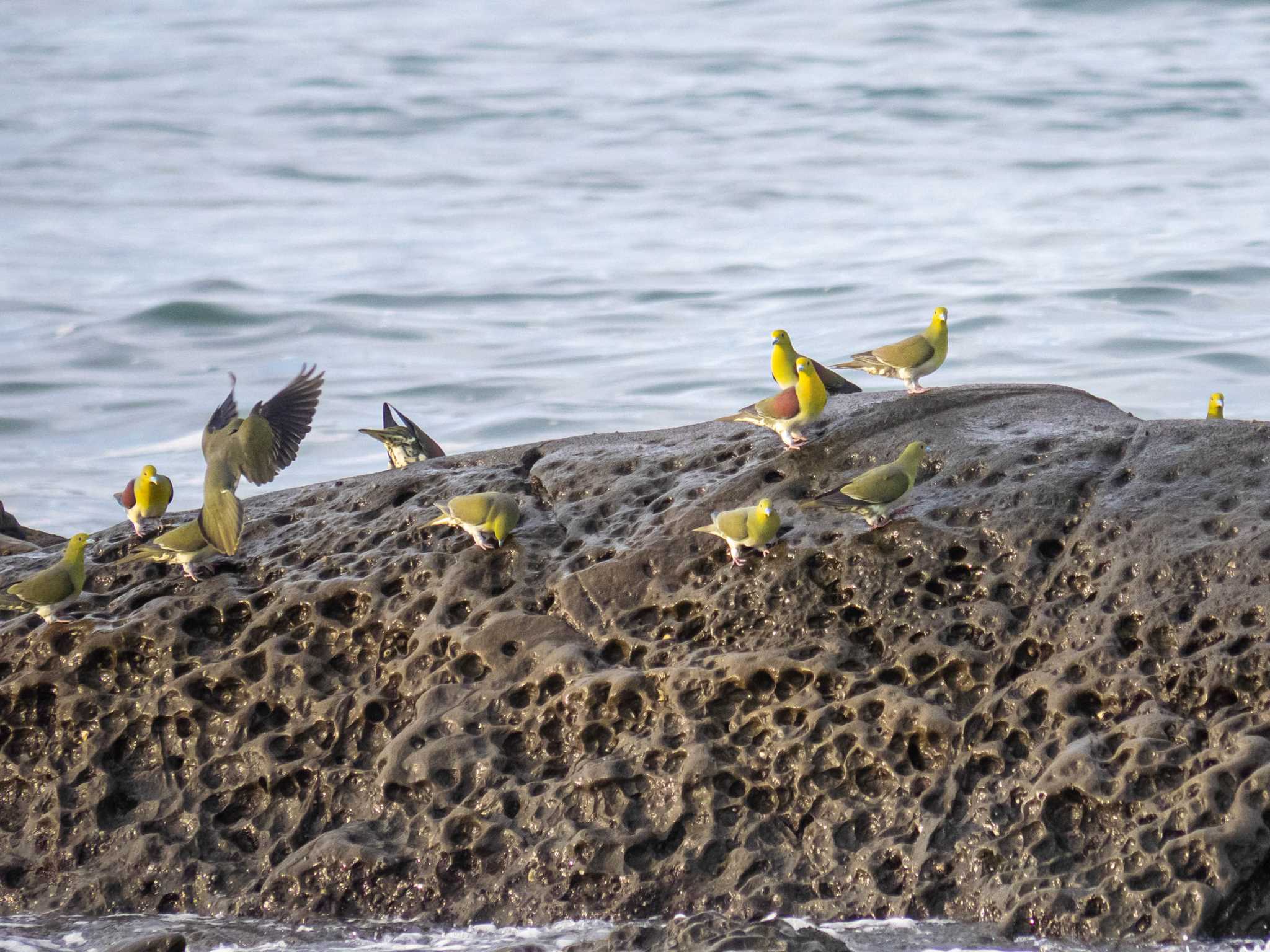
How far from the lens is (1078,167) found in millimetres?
19031

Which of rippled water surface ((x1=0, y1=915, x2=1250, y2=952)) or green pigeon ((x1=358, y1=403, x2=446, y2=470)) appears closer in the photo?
rippled water surface ((x1=0, y1=915, x2=1250, y2=952))

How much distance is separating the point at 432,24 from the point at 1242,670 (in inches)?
994

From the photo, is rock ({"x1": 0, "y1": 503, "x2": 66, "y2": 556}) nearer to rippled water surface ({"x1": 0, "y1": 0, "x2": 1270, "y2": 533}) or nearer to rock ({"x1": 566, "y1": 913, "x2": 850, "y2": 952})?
rippled water surface ({"x1": 0, "y1": 0, "x2": 1270, "y2": 533})

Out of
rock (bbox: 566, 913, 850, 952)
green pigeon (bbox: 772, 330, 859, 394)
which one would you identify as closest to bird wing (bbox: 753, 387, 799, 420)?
green pigeon (bbox: 772, 330, 859, 394)

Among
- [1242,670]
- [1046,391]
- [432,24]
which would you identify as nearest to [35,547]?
[1046,391]

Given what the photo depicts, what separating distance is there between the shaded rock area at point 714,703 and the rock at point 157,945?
0.50 meters

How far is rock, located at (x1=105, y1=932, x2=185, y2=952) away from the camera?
4.23 meters

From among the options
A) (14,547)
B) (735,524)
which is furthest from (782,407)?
(14,547)

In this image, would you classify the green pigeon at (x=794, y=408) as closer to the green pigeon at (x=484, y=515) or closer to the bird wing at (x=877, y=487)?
the bird wing at (x=877, y=487)

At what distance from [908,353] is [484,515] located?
1.62 meters

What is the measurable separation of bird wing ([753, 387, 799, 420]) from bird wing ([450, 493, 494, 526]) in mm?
937

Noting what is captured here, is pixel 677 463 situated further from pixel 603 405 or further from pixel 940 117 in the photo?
Result: pixel 940 117

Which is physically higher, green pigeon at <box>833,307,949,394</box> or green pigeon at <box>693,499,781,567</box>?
green pigeon at <box>833,307,949,394</box>

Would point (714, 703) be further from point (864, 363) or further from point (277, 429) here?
point (277, 429)
